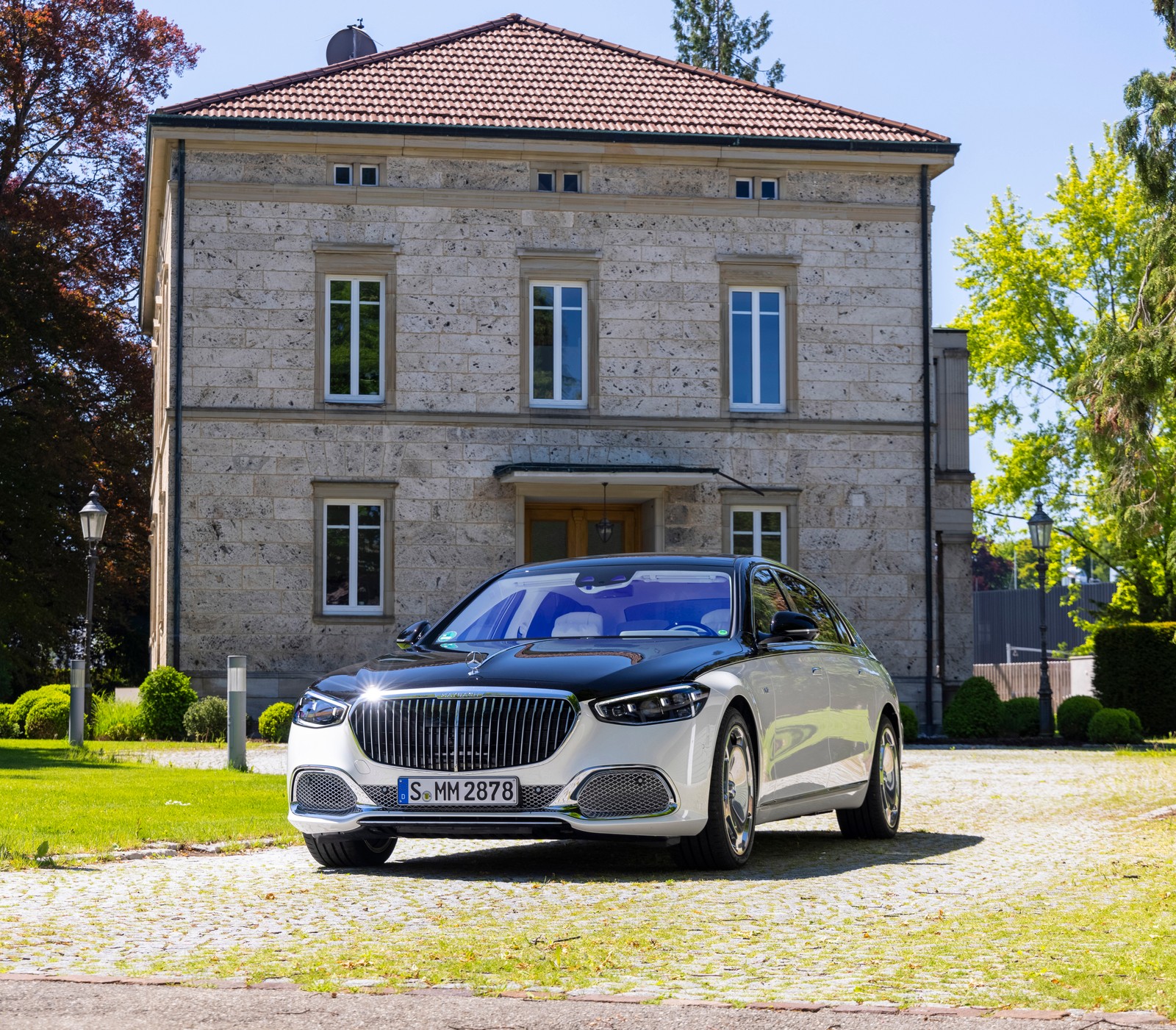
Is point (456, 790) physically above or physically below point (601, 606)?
below

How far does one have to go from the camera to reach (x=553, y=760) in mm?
8641

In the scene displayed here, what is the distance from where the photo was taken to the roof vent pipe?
39938mm

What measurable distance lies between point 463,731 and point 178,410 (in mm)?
20600

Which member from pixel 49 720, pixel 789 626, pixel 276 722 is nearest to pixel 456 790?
pixel 789 626

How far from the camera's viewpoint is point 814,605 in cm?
1137

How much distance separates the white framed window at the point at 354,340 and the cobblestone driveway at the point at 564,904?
18.8m

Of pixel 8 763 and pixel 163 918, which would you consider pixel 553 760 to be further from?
pixel 8 763

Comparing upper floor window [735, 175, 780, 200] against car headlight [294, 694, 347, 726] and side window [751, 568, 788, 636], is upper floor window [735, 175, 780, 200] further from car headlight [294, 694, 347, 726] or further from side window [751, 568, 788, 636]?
car headlight [294, 694, 347, 726]

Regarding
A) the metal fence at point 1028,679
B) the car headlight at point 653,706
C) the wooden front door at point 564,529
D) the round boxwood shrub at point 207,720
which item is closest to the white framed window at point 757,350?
the wooden front door at point 564,529

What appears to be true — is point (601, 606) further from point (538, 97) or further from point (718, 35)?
point (718, 35)

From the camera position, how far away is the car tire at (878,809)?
11.0 metres

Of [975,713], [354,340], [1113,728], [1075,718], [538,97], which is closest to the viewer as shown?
[1113,728]

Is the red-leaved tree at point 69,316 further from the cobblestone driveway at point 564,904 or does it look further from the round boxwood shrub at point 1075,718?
the cobblestone driveway at point 564,904

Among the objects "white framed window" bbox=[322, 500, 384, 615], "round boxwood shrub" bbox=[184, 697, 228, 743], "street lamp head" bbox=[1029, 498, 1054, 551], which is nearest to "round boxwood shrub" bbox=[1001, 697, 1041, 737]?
"street lamp head" bbox=[1029, 498, 1054, 551]
